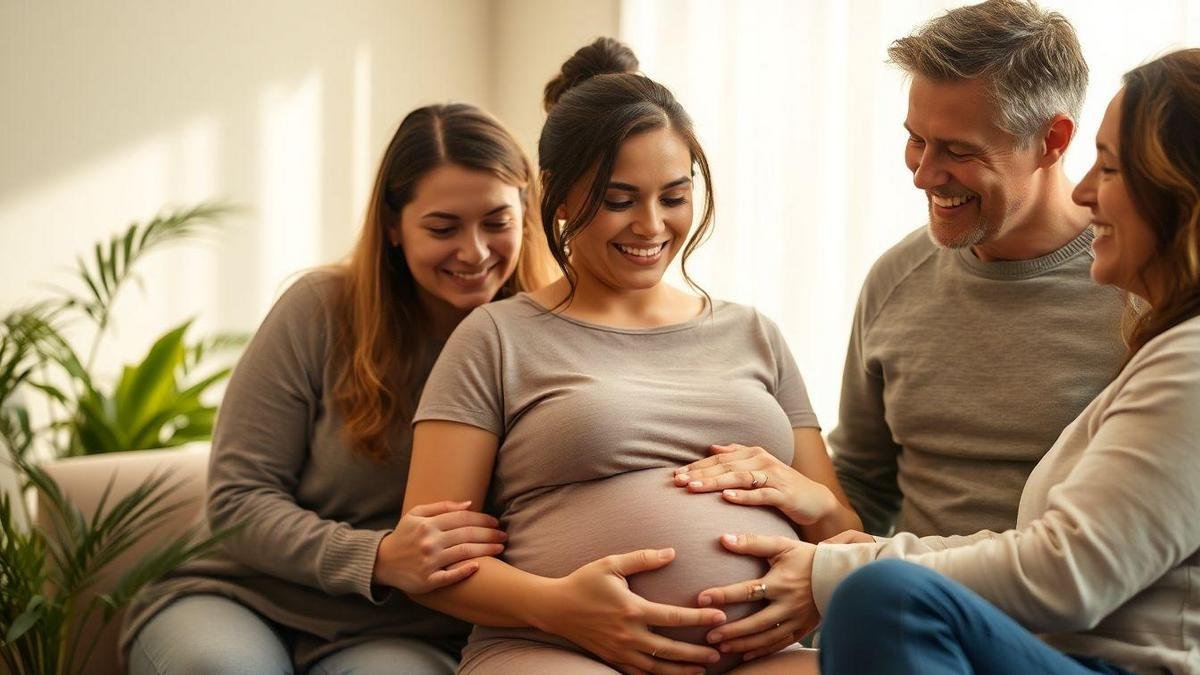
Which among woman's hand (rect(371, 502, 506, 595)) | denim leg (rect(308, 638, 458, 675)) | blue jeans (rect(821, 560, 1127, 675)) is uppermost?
blue jeans (rect(821, 560, 1127, 675))

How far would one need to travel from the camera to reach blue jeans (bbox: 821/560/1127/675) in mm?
1220

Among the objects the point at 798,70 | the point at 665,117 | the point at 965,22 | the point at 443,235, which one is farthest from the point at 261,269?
the point at 965,22

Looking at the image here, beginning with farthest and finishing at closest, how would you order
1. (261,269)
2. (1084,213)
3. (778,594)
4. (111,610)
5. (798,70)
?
(261,269)
(798,70)
(1084,213)
(111,610)
(778,594)

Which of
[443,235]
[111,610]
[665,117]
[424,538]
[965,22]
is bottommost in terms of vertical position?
[111,610]

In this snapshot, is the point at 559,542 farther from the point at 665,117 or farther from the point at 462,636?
the point at 665,117

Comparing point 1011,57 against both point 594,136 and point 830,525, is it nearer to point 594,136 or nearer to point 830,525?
point 594,136

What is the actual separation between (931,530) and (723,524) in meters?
0.45

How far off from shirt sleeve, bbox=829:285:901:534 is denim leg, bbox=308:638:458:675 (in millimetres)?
737

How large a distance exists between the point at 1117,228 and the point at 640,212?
64cm

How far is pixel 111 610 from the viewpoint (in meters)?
1.74

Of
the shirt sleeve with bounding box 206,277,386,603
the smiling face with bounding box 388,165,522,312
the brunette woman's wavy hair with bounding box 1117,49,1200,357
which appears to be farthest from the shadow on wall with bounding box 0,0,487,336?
the brunette woman's wavy hair with bounding box 1117,49,1200,357

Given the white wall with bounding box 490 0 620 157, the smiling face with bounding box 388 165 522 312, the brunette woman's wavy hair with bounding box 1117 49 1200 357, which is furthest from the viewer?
the white wall with bounding box 490 0 620 157

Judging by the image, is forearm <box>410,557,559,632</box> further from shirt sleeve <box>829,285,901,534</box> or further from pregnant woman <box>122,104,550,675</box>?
shirt sleeve <box>829,285,901,534</box>

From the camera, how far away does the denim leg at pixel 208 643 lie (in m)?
1.73
